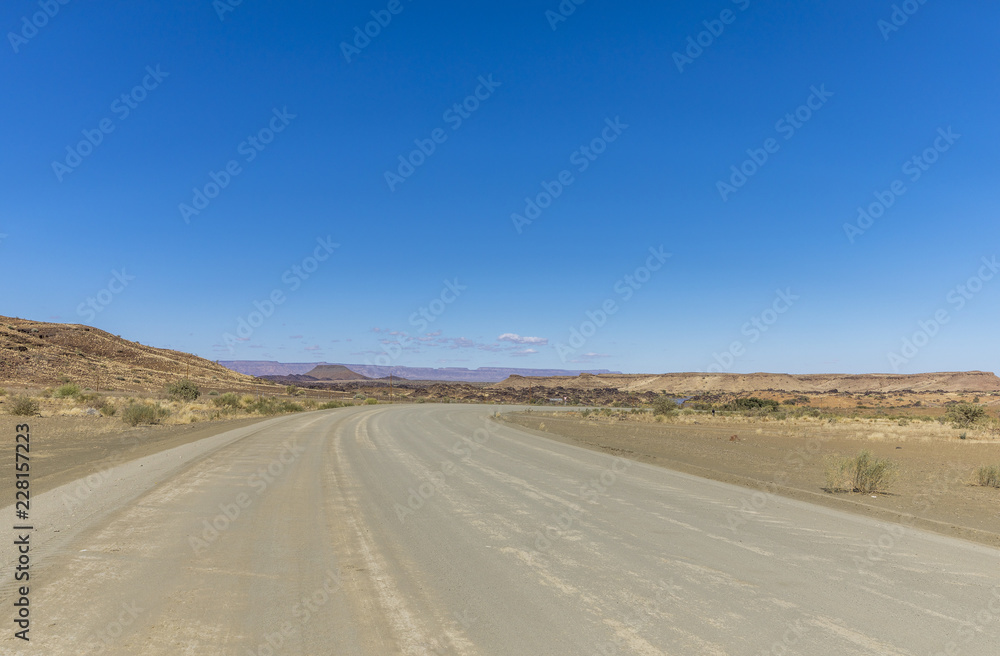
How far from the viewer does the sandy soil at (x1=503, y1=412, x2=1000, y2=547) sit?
32.0ft

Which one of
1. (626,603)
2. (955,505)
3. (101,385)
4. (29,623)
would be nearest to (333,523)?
(29,623)

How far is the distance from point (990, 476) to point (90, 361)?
281 feet

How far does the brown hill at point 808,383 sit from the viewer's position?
13350 cm

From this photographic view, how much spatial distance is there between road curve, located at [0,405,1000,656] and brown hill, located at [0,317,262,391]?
59597 mm

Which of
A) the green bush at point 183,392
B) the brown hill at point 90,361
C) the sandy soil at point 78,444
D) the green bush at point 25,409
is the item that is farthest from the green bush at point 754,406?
the brown hill at point 90,361

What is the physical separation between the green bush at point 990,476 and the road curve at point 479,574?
6996mm

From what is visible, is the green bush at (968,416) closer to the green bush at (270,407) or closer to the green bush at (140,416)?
the green bush at (270,407)

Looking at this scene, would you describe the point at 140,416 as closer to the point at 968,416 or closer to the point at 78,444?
the point at 78,444

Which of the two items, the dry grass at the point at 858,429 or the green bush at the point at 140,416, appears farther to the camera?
the dry grass at the point at 858,429

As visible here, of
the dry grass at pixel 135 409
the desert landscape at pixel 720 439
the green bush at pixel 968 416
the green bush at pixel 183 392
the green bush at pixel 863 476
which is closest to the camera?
the desert landscape at pixel 720 439
